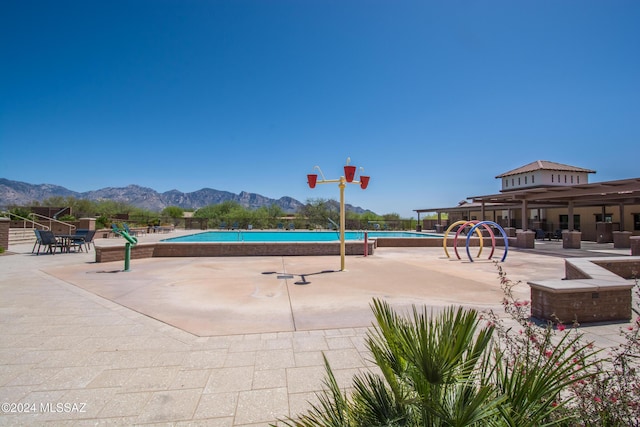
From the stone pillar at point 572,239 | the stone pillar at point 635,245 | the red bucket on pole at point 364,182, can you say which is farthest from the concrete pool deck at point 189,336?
the stone pillar at point 572,239

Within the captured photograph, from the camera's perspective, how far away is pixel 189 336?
3.86m

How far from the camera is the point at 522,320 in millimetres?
2338

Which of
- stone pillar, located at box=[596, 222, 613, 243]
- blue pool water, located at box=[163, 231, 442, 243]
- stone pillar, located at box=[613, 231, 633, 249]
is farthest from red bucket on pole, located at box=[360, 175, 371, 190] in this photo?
stone pillar, located at box=[596, 222, 613, 243]

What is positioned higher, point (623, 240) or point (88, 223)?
point (88, 223)

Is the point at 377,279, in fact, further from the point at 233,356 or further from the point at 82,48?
the point at 82,48

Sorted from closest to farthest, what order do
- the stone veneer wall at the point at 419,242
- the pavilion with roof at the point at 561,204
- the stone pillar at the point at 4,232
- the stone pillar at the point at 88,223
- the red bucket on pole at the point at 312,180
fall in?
1. the red bucket on pole at the point at 312,180
2. the stone pillar at the point at 4,232
3. the pavilion with roof at the point at 561,204
4. the stone veneer wall at the point at 419,242
5. the stone pillar at the point at 88,223

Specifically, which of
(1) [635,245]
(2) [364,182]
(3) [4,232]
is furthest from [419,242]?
(3) [4,232]

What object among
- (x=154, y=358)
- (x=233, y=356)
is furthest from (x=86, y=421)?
(x=233, y=356)

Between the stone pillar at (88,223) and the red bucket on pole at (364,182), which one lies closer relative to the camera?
the red bucket on pole at (364,182)

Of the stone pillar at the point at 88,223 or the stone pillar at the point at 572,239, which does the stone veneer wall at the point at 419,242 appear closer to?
the stone pillar at the point at 572,239

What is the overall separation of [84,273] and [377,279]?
7811 mm

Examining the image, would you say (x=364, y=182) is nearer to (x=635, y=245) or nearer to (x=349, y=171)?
(x=349, y=171)

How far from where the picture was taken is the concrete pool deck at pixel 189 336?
2434 mm

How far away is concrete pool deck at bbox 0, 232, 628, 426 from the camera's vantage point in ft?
7.98
